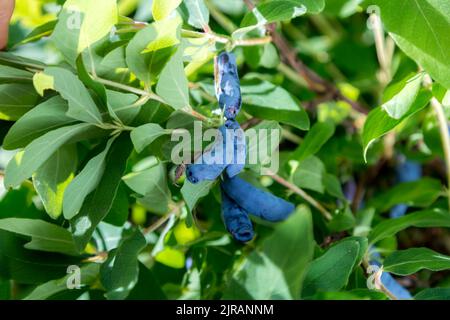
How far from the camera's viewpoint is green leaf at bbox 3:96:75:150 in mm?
555

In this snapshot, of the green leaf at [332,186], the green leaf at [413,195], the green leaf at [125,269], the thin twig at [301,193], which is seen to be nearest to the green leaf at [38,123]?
the green leaf at [125,269]

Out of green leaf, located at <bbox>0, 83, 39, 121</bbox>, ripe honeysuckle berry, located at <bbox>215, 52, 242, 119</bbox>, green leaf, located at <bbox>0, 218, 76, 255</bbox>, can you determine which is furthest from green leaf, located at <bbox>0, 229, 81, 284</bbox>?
ripe honeysuckle berry, located at <bbox>215, 52, 242, 119</bbox>

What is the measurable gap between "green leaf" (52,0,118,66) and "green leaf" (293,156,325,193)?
29 cm

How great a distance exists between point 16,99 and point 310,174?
0.33 meters

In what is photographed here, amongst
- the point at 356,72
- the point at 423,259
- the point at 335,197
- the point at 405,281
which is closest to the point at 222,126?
the point at 423,259

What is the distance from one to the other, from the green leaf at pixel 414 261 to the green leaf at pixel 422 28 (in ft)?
0.52

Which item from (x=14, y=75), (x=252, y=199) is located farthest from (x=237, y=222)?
(x=14, y=75)

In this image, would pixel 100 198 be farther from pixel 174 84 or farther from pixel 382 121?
pixel 382 121

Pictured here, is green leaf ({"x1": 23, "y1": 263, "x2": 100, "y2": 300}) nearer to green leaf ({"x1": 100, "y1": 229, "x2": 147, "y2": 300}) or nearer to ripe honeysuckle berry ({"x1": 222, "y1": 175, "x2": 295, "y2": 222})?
green leaf ({"x1": 100, "y1": 229, "x2": 147, "y2": 300})

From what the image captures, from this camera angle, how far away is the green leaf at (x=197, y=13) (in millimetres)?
628

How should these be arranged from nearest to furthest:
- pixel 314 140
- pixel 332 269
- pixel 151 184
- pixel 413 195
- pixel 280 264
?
pixel 280 264, pixel 332 269, pixel 151 184, pixel 314 140, pixel 413 195

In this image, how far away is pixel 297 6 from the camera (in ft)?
1.89

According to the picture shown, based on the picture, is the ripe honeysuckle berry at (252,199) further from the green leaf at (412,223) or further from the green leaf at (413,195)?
the green leaf at (413,195)

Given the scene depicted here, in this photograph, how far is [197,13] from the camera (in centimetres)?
63
